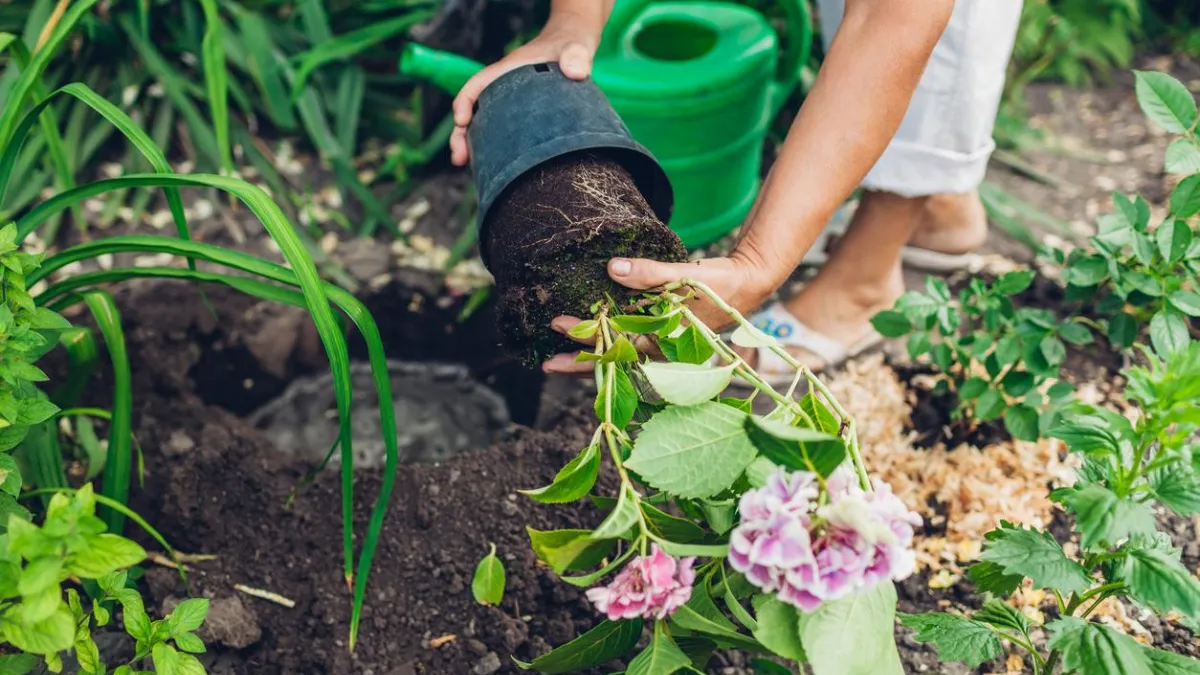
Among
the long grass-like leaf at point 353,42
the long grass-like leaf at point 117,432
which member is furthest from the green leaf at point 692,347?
the long grass-like leaf at point 353,42

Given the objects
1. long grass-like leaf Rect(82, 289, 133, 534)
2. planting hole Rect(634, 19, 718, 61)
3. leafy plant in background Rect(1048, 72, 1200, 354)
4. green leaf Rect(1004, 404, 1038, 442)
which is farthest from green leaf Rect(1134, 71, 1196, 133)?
long grass-like leaf Rect(82, 289, 133, 534)

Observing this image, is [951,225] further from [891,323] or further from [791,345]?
[891,323]

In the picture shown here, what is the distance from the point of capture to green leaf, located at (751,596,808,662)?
95 centimetres

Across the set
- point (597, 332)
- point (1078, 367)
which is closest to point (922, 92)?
point (1078, 367)

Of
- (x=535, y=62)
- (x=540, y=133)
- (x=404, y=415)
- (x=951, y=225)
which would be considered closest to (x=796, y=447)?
(x=540, y=133)

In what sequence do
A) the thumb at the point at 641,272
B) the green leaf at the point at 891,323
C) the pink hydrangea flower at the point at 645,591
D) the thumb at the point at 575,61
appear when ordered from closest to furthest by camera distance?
the pink hydrangea flower at the point at 645,591 → the thumb at the point at 641,272 → the thumb at the point at 575,61 → the green leaf at the point at 891,323

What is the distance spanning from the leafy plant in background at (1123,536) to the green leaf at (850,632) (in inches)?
7.5

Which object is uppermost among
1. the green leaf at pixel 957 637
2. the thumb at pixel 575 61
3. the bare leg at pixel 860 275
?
the thumb at pixel 575 61

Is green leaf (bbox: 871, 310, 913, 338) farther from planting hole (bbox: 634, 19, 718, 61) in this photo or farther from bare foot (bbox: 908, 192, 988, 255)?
planting hole (bbox: 634, 19, 718, 61)

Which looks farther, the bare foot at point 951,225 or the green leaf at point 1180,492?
the bare foot at point 951,225

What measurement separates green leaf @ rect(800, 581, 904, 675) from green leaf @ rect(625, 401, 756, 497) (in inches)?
6.3

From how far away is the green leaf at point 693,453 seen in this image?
1.00m

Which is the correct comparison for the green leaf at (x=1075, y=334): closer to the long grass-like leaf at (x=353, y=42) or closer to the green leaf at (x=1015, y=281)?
the green leaf at (x=1015, y=281)

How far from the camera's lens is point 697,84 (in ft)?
6.28
